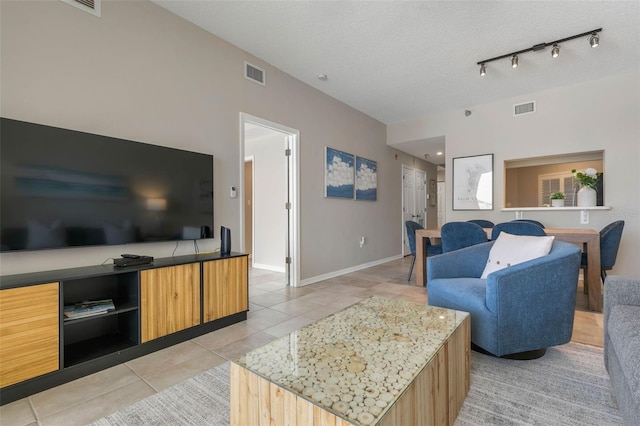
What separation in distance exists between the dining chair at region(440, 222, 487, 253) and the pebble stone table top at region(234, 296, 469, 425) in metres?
1.90

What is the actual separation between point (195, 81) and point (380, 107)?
325 cm

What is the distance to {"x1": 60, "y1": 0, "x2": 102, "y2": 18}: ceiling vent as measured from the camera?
2.14 meters

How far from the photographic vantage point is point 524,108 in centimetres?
462

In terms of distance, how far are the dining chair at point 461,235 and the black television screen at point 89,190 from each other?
2.78 meters

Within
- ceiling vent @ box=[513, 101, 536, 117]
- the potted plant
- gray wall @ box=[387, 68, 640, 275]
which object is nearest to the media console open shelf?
gray wall @ box=[387, 68, 640, 275]

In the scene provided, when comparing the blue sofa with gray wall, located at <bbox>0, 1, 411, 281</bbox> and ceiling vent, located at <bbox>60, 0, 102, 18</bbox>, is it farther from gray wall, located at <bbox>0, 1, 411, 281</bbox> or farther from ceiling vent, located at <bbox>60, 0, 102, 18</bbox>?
ceiling vent, located at <bbox>60, 0, 102, 18</bbox>

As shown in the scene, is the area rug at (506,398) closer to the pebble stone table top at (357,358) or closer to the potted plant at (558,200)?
the pebble stone table top at (357,358)

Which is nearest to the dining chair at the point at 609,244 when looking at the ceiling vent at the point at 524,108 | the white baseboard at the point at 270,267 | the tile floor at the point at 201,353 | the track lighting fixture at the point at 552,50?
the tile floor at the point at 201,353

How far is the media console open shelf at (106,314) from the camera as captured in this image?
5.20ft

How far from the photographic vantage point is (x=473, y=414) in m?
1.43

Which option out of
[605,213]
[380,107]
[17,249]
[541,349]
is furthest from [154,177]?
[605,213]

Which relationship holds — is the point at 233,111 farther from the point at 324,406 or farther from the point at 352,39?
the point at 324,406

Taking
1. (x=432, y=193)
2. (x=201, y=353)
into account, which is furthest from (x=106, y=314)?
(x=432, y=193)

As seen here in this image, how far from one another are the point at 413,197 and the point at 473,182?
218 cm
